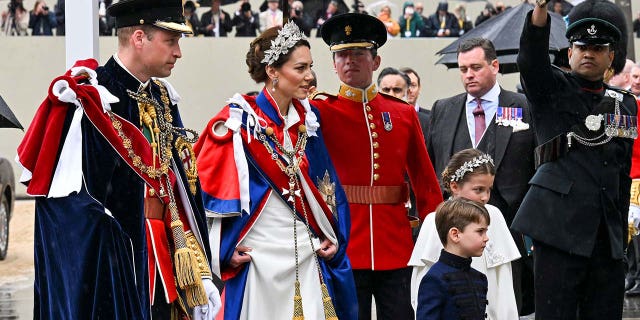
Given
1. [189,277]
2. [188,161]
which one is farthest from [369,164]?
[189,277]

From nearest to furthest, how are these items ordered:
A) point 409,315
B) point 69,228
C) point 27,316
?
point 69,228 → point 409,315 → point 27,316

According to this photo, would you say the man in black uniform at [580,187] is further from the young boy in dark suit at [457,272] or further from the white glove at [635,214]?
the white glove at [635,214]

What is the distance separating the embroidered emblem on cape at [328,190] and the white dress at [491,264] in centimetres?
70

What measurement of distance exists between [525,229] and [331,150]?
115cm

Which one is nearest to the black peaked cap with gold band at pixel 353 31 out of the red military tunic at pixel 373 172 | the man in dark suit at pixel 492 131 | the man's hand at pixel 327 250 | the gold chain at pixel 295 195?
the red military tunic at pixel 373 172

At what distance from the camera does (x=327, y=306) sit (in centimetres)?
609

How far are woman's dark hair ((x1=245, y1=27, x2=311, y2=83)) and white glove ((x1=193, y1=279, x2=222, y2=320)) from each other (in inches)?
55.6

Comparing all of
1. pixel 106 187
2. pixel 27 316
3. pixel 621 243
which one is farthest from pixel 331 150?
pixel 27 316

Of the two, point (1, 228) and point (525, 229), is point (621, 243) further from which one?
point (1, 228)

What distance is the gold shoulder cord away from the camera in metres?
5.05

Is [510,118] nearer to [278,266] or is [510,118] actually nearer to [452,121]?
[452,121]

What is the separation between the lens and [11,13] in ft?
74.9

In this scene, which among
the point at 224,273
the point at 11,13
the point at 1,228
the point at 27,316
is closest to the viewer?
the point at 224,273

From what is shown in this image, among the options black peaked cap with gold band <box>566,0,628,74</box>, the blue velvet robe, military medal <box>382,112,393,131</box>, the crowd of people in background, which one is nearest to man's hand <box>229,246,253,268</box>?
the blue velvet robe
